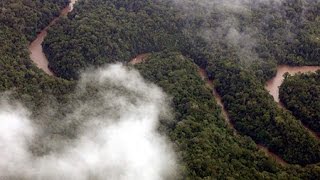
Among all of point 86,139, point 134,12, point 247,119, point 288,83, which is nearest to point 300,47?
point 288,83

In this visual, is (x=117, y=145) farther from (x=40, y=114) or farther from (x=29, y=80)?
(x=29, y=80)

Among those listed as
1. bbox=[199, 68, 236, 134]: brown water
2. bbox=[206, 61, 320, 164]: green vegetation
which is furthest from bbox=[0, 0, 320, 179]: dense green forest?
bbox=[199, 68, 236, 134]: brown water

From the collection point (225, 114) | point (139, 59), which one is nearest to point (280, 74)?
point (225, 114)

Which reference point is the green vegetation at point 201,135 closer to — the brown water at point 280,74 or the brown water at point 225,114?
the brown water at point 225,114

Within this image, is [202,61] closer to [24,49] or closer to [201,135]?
[201,135]

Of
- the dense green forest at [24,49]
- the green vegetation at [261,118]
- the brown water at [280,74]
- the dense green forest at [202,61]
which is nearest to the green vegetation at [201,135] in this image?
the dense green forest at [202,61]

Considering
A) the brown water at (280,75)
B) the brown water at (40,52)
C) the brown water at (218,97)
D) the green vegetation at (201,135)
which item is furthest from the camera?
the brown water at (40,52)
